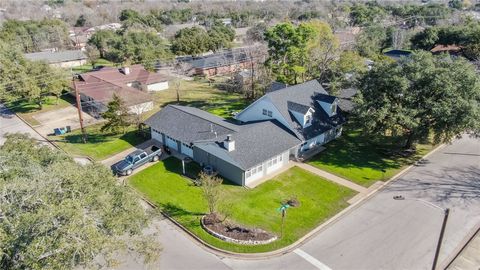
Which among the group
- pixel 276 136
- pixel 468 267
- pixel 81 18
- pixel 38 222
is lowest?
pixel 468 267

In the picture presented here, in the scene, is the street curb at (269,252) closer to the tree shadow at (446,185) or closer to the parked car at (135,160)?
the tree shadow at (446,185)

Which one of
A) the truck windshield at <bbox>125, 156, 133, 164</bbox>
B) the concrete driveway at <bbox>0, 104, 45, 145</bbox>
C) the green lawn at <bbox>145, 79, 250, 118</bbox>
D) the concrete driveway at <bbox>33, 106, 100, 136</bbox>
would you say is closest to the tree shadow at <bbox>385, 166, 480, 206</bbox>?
the truck windshield at <bbox>125, 156, 133, 164</bbox>

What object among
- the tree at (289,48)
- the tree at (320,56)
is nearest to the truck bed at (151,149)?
the tree at (289,48)

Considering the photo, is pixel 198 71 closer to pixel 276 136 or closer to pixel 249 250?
pixel 276 136

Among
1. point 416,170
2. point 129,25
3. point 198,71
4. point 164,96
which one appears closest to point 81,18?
point 129,25

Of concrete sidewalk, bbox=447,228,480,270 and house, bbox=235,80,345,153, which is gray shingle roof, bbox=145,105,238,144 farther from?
concrete sidewalk, bbox=447,228,480,270
